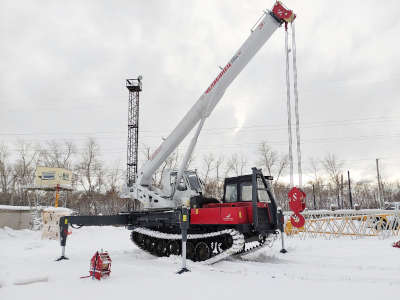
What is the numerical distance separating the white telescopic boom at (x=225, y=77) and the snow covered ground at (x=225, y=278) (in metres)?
4.03

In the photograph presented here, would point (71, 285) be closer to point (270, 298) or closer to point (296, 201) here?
point (270, 298)

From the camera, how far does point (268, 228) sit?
9141 mm

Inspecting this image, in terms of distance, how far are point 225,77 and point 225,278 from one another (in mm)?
6040

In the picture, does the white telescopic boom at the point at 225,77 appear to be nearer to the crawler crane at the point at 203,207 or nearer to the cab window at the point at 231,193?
the crawler crane at the point at 203,207

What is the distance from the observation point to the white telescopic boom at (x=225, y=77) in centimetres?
939

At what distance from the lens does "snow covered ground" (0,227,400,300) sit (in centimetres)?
568

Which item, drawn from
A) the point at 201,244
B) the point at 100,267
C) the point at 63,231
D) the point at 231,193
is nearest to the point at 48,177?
the point at 63,231

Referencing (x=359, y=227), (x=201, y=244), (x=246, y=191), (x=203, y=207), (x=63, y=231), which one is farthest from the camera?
(x=359, y=227)

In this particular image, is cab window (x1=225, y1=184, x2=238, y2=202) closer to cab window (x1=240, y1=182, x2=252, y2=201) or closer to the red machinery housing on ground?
cab window (x1=240, y1=182, x2=252, y2=201)

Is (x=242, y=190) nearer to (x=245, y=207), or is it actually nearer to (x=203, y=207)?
(x=245, y=207)

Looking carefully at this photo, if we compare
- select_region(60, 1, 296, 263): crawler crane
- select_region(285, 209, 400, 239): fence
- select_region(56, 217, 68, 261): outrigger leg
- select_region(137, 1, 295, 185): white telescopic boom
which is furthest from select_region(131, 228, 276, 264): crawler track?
select_region(285, 209, 400, 239): fence

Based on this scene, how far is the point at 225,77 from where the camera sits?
32.3ft

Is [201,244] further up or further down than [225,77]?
further down

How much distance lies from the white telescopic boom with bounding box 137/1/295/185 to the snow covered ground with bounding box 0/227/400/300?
13.2 feet
